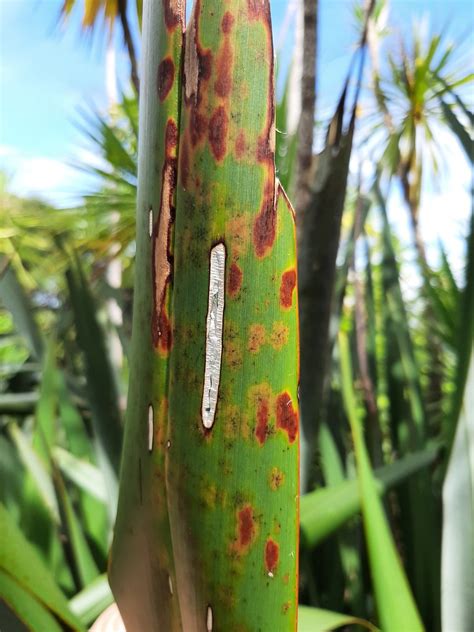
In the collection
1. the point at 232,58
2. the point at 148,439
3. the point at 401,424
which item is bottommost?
the point at 401,424

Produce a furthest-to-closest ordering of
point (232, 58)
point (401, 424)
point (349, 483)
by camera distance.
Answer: point (401, 424)
point (349, 483)
point (232, 58)

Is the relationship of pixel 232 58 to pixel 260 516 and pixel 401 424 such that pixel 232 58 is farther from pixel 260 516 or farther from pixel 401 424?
pixel 401 424

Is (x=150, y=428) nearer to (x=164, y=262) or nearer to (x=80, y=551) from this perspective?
(x=164, y=262)

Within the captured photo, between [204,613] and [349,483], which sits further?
[349,483]

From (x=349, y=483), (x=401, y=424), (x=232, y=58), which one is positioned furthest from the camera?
(x=401, y=424)

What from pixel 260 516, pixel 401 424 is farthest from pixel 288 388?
pixel 401 424

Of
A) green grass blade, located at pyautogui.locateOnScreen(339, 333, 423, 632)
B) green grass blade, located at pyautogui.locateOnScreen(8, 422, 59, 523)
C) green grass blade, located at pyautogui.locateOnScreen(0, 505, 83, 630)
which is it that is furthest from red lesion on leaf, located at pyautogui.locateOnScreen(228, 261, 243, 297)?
green grass blade, located at pyautogui.locateOnScreen(8, 422, 59, 523)

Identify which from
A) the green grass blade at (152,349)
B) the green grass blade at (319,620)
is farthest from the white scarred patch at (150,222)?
the green grass blade at (319,620)

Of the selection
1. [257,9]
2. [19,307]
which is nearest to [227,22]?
[257,9]
